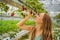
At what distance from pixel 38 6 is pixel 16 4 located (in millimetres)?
211

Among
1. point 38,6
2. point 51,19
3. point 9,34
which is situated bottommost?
point 9,34

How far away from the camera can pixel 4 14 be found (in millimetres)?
2014

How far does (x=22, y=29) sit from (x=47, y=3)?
34 centimetres

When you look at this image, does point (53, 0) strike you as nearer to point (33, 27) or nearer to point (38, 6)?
point (38, 6)

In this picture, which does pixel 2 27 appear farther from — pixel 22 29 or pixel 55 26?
pixel 55 26

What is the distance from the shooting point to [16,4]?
1997 millimetres

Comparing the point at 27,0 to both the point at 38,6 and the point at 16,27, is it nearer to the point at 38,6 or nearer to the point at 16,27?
the point at 38,6

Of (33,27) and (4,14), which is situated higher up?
(4,14)

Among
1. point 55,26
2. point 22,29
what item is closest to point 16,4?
point 22,29

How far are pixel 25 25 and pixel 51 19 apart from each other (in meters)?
0.26

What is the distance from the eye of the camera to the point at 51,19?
2.04 meters

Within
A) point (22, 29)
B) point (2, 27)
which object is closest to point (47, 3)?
point (22, 29)

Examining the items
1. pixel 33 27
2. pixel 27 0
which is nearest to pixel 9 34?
pixel 33 27

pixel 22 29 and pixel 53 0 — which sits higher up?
pixel 53 0
